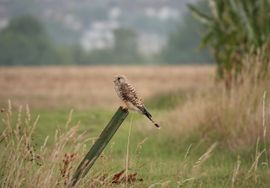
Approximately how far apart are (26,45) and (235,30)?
86.3 m

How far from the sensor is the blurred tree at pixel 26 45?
335 feet

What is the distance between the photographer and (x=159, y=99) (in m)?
25.7

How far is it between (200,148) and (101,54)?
324 ft

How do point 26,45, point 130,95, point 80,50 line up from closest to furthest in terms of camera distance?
point 130,95
point 26,45
point 80,50

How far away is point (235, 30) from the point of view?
1883 cm

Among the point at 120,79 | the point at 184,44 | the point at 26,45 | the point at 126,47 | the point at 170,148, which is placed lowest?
→ the point at 170,148

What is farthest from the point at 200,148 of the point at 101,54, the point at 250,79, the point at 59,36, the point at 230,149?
the point at 59,36

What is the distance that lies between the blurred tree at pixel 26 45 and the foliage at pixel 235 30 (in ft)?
275

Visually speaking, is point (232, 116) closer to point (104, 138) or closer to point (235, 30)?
point (235, 30)

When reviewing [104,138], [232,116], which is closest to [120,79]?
[104,138]

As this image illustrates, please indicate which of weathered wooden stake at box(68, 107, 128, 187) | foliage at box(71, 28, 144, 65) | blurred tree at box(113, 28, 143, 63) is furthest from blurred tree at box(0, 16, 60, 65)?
weathered wooden stake at box(68, 107, 128, 187)

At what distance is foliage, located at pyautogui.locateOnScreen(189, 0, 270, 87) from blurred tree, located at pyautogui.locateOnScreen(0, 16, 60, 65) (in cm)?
8383

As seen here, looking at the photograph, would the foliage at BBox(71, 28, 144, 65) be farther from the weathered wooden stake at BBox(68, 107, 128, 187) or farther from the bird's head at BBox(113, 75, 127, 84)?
the weathered wooden stake at BBox(68, 107, 128, 187)

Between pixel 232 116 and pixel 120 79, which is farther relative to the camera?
pixel 232 116
